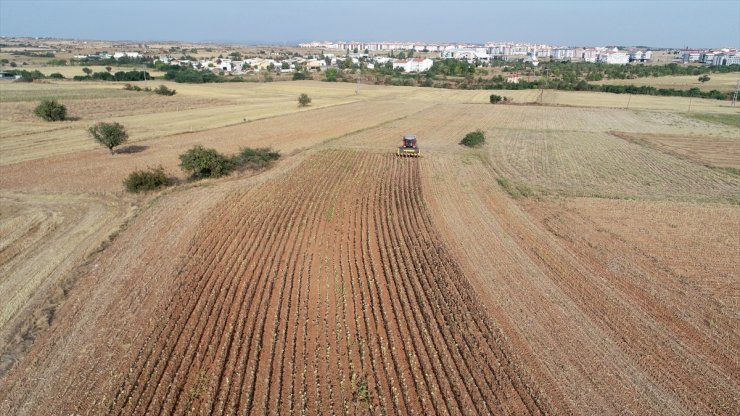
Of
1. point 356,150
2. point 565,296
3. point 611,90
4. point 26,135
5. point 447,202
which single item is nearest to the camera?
point 565,296

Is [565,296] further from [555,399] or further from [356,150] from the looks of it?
[356,150]

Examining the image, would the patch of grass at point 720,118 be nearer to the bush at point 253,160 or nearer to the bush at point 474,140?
the bush at point 474,140

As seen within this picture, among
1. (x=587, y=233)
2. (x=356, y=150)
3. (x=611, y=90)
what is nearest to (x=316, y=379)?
(x=587, y=233)

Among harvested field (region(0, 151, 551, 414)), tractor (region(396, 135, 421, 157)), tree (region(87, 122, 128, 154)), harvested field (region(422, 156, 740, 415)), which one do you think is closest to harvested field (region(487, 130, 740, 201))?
harvested field (region(422, 156, 740, 415))

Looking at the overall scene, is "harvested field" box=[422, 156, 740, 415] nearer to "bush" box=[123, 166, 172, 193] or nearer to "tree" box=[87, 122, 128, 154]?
"bush" box=[123, 166, 172, 193]

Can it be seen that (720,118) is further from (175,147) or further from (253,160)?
(175,147)

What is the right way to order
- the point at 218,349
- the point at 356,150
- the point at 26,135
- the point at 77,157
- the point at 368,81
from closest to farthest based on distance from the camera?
the point at 218,349
the point at 77,157
the point at 356,150
the point at 26,135
the point at 368,81
